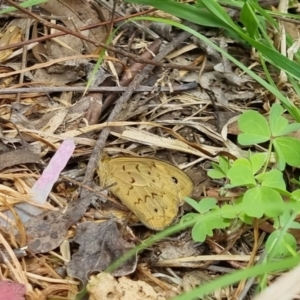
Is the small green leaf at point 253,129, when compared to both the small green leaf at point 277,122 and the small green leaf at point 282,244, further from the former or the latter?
the small green leaf at point 282,244

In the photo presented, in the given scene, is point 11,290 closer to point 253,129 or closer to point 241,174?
point 241,174

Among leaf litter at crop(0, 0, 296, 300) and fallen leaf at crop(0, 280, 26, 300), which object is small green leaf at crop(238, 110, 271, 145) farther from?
fallen leaf at crop(0, 280, 26, 300)

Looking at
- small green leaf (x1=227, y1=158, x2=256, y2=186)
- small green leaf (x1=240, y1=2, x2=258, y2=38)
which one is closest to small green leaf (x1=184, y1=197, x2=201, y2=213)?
small green leaf (x1=227, y1=158, x2=256, y2=186)

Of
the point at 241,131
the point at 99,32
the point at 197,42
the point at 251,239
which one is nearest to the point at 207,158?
the point at 241,131

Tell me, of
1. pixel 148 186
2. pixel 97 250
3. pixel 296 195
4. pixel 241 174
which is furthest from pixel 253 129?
pixel 97 250

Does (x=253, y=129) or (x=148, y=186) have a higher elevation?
(x=253, y=129)

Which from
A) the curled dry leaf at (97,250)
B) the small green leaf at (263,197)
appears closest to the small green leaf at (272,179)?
the small green leaf at (263,197)

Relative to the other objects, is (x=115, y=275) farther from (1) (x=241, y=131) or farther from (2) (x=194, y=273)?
(1) (x=241, y=131)

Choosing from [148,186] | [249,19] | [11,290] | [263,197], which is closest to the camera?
[11,290]
